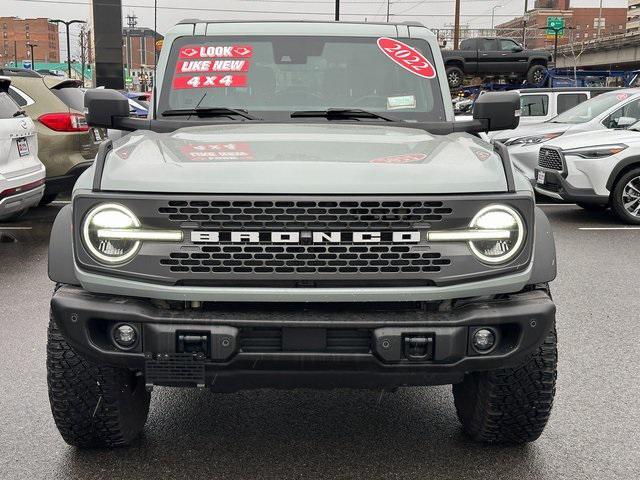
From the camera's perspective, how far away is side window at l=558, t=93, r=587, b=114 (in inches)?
615

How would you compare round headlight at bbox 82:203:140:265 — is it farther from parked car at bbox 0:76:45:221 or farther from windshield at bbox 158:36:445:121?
parked car at bbox 0:76:45:221

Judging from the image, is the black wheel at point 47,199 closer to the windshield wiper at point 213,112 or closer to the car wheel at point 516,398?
the windshield wiper at point 213,112

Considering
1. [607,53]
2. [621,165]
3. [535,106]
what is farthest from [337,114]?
[607,53]

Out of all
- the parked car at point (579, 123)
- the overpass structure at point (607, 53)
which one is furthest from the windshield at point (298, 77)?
the overpass structure at point (607, 53)

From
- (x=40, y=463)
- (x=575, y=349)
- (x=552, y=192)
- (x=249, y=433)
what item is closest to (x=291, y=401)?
(x=249, y=433)

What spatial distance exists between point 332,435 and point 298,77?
6.33 ft

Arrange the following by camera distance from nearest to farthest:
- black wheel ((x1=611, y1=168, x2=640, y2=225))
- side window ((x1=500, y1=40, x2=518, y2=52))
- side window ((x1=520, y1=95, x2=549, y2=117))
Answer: black wheel ((x1=611, y1=168, x2=640, y2=225)), side window ((x1=520, y1=95, x2=549, y2=117)), side window ((x1=500, y1=40, x2=518, y2=52))

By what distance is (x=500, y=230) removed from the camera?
9.67 ft

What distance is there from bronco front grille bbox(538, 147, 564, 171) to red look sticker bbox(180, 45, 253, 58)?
6.90 m

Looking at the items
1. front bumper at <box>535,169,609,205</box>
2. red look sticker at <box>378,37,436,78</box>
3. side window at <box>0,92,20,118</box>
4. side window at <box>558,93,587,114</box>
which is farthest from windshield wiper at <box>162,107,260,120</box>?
side window at <box>558,93,587,114</box>

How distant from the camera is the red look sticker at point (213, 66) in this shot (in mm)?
4359

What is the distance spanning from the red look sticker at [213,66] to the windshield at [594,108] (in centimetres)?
861

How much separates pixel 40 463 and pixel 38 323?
249 centimetres

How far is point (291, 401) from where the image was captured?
163 inches
